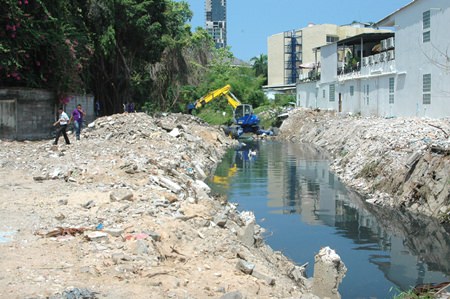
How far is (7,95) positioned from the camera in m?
23.3

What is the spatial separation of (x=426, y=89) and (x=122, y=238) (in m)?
22.8

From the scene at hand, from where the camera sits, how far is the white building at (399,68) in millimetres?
25609

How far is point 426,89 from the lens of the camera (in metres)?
27.4

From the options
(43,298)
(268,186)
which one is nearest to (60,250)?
(43,298)

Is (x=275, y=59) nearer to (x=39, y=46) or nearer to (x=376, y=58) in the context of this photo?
(x=376, y=58)

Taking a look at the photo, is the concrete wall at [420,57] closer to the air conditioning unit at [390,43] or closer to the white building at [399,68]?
the white building at [399,68]

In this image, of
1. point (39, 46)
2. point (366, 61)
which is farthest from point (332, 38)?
point (39, 46)

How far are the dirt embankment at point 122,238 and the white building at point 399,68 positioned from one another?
38.3 ft

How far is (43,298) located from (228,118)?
42.6m

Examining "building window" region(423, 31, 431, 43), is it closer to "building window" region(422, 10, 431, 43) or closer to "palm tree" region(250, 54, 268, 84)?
"building window" region(422, 10, 431, 43)

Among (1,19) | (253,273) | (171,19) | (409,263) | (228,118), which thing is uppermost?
(171,19)

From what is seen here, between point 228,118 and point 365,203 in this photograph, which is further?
point 228,118

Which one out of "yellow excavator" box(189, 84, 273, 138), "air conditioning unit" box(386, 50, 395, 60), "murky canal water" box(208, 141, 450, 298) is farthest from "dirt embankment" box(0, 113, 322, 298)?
"yellow excavator" box(189, 84, 273, 138)

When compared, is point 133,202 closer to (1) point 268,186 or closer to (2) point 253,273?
(2) point 253,273
